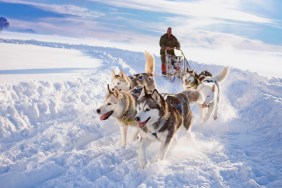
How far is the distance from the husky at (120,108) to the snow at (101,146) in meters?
0.43

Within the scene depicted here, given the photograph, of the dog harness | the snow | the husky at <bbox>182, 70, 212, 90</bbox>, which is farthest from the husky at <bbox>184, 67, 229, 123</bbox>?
the dog harness

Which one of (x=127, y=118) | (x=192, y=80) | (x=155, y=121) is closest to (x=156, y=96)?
(x=155, y=121)

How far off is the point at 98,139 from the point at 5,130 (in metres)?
1.61

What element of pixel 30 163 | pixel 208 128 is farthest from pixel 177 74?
pixel 30 163

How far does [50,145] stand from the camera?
590 centimetres

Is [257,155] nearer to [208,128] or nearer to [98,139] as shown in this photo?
[208,128]

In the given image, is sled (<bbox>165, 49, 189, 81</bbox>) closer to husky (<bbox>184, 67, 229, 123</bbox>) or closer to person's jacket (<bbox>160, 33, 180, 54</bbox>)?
person's jacket (<bbox>160, 33, 180, 54</bbox>)

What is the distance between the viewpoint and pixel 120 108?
5652 millimetres

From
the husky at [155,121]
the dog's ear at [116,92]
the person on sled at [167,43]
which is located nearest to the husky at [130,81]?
the dog's ear at [116,92]

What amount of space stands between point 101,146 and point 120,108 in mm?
876

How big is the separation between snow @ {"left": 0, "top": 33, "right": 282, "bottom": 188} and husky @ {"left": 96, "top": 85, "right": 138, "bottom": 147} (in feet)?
1.41

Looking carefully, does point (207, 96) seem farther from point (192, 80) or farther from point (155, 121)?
point (155, 121)

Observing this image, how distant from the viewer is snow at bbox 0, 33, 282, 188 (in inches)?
185

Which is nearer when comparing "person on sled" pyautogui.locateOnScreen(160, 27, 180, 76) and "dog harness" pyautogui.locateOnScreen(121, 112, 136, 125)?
"dog harness" pyautogui.locateOnScreen(121, 112, 136, 125)
